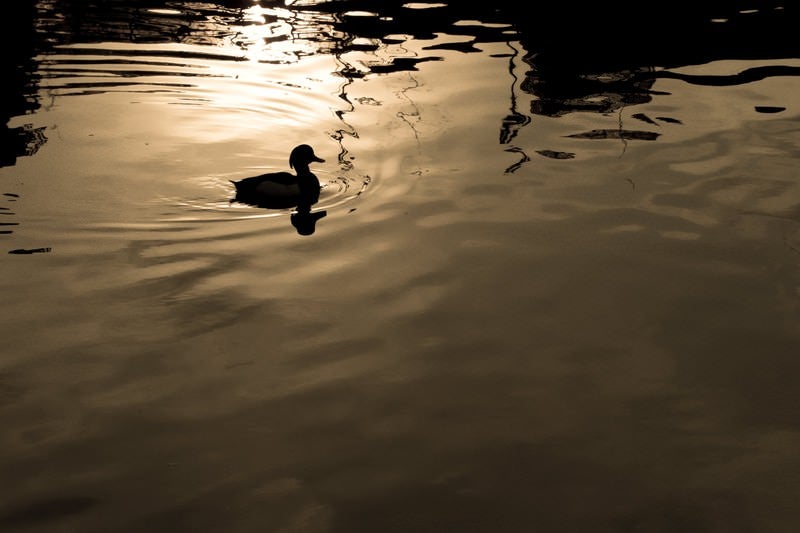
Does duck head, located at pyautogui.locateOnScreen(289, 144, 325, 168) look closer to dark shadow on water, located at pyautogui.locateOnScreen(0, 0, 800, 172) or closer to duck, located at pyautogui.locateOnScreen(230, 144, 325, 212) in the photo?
duck, located at pyautogui.locateOnScreen(230, 144, 325, 212)

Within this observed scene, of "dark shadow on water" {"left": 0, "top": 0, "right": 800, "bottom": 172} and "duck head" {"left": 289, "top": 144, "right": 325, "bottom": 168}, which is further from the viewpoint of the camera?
"dark shadow on water" {"left": 0, "top": 0, "right": 800, "bottom": 172}

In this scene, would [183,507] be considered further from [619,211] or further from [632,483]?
[619,211]

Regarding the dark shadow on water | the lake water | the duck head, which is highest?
the dark shadow on water

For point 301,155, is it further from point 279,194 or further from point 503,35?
point 503,35

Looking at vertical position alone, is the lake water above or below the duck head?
below

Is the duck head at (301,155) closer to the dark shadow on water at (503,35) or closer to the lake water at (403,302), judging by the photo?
the lake water at (403,302)

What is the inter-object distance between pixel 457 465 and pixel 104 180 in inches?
239

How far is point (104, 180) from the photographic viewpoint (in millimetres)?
10422

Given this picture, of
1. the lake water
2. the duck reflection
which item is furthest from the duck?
the lake water

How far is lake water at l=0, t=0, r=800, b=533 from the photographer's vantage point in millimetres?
5797

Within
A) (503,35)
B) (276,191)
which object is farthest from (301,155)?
(503,35)

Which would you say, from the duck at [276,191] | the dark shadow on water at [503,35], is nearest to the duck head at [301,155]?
the duck at [276,191]

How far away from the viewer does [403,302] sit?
811 cm

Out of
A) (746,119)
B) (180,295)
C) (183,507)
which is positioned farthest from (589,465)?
(746,119)
